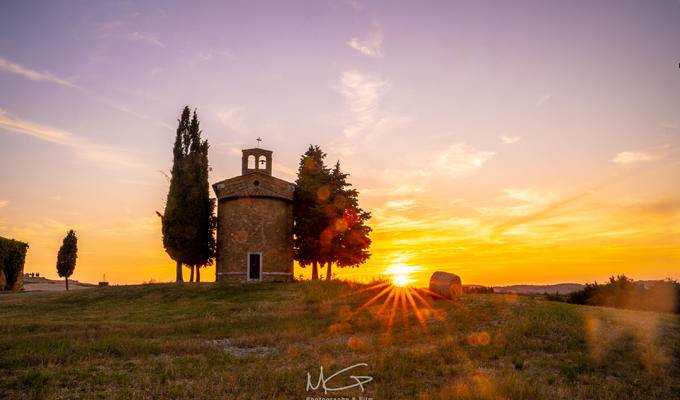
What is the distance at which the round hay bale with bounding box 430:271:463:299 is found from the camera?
2436 centimetres

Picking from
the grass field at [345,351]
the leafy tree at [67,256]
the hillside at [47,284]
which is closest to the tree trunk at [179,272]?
the grass field at [345,351]

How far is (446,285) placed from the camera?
24.4 meters

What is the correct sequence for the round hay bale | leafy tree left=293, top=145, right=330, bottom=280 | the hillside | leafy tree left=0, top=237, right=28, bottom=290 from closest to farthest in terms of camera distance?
1. the round hay bale
2. leafy tree left=293, top=145, right=330, bottom=280
3. leafy tree left=0, top=237, right=28, bottom=290
4. the hillside

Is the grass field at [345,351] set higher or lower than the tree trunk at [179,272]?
lower

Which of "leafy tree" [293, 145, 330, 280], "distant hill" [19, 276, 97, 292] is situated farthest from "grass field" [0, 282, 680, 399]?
"distant hill" [19, 276, 97, 292]

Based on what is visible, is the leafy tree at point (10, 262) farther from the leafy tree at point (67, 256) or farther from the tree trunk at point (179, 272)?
the tree trunk at point (179, 272)

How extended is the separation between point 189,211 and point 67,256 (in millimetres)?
24374

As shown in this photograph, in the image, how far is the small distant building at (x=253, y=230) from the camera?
39.2m

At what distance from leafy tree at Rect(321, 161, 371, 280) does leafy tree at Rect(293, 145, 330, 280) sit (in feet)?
2.00

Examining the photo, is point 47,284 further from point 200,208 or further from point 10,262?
point 200,208

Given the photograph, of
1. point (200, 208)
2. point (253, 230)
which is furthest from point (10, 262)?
point (253, 230)

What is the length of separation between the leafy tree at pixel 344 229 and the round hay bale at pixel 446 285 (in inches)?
704

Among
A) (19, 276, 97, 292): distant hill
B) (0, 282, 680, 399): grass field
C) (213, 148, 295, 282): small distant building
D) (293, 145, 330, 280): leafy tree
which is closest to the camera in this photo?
(0, 282, 680, 399): grass field

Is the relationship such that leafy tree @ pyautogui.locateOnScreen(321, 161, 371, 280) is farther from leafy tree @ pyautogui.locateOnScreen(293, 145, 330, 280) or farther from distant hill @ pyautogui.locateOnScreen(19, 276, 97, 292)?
distant hill @ pyautogui.locateOnScreen(19, 276, 97, 292)
